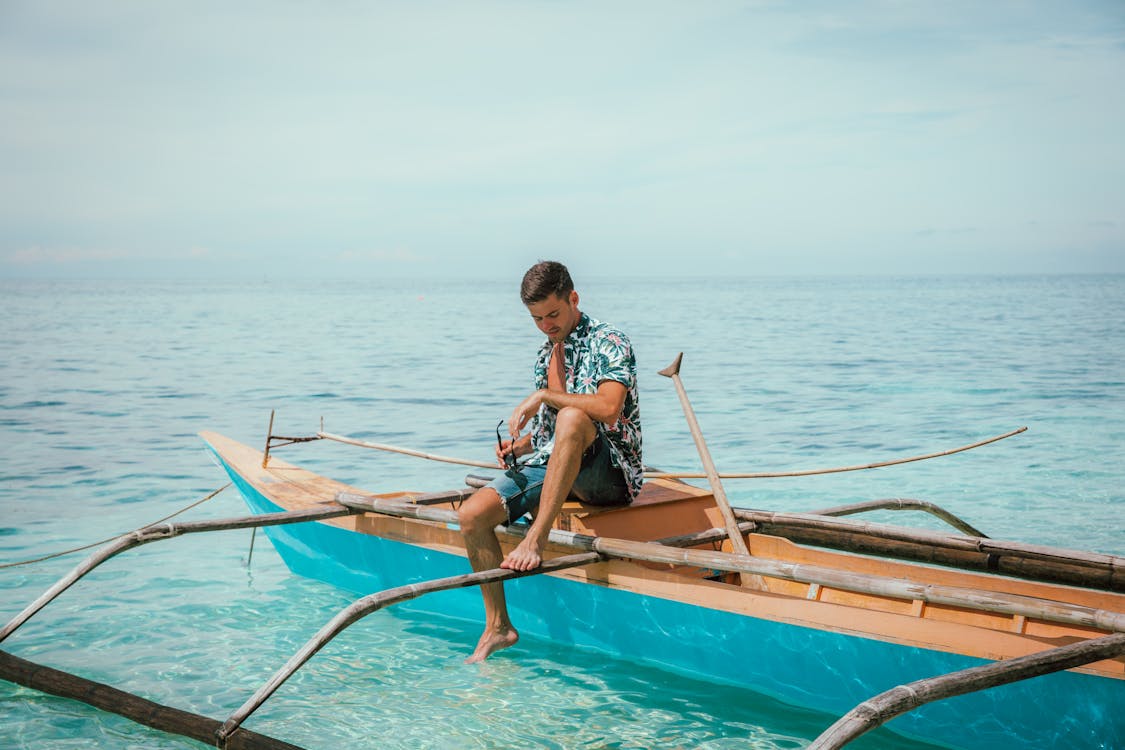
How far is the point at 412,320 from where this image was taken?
164 ft

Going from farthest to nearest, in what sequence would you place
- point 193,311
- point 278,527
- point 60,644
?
point 193,311 → point 278,527 → point 60,644

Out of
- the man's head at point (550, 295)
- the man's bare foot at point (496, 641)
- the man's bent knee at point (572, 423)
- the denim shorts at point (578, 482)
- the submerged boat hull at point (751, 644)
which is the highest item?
the man's head at point (550, 295)

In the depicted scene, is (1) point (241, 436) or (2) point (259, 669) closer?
(2) point (259, 669)

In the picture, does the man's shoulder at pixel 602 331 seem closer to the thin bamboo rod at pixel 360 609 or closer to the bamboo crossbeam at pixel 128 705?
the thin bamboo rod at pixel 360 609

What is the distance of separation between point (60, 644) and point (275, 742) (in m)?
2.80

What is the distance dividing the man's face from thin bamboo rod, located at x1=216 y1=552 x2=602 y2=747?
3.52 feet

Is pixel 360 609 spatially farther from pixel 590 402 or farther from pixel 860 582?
pixel 860 582

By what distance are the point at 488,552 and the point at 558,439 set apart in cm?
79

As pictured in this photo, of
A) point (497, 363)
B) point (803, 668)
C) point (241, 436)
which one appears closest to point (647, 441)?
point (241, 436)

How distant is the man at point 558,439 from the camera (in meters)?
4.73

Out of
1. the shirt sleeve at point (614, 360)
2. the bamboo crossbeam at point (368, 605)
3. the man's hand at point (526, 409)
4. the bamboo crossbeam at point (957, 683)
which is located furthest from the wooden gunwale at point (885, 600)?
the shirt sleeve at point (614, 360)

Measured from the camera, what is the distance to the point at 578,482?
17.2 feet

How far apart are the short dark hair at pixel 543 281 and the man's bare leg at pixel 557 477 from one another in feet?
1.81

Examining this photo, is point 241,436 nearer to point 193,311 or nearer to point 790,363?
point 790,363
